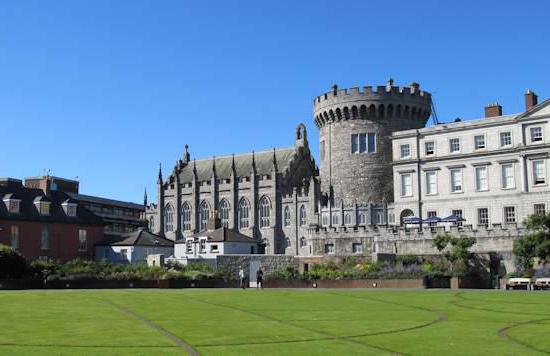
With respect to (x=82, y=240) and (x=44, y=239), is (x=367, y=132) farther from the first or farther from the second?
(x=44, y=239)

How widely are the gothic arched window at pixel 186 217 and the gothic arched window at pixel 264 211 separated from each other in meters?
13.2

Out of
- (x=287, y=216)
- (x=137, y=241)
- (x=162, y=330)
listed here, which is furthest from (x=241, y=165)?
(x=162, y=330)

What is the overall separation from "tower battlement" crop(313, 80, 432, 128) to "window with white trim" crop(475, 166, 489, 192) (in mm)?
14053

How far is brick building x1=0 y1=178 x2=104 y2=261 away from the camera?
73.2 meters

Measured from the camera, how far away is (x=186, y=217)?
106 m

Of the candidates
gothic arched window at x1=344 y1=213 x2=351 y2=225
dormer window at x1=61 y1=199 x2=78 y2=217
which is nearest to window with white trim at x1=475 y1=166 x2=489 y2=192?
gothic arched window at x1=344 y1=213 x2=351 y2=225

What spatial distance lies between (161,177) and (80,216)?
94.8 feet

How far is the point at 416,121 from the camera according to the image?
8362 centimetres

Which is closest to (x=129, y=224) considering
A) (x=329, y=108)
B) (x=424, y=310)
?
(x=329, y=108)

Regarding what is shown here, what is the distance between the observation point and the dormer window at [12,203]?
242 feet

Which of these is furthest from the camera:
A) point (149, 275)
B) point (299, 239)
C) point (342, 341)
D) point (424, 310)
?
point (299, 239)

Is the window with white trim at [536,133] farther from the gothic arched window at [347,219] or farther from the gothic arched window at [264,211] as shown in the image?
the gothic arched window at [264,211]

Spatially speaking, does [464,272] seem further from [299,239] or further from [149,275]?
[299,239]

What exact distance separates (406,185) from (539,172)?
1346cm
